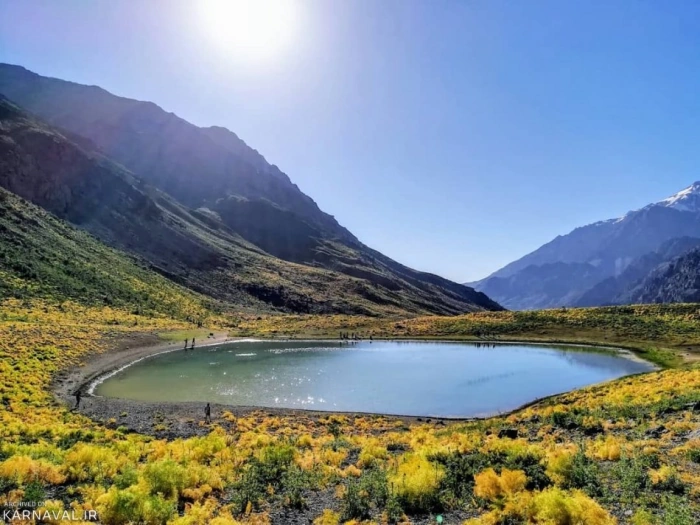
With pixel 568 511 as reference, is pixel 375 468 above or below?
below

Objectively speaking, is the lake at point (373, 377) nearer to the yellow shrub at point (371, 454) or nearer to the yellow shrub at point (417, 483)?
the yellow shrub at point (371, 454)

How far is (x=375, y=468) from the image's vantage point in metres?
14.5

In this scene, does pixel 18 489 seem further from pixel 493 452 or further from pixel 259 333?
pixel 259 333

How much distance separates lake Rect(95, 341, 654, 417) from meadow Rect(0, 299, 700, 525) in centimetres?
595

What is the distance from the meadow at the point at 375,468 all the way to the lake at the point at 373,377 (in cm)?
595

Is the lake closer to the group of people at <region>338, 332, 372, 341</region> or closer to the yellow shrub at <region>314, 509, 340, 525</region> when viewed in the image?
the group of people at <region>338, 332, 372, 341</region>

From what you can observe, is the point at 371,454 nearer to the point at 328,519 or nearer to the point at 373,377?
the point at 328,519

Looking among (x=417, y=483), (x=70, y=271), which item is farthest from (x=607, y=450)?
(x=70, y=271)

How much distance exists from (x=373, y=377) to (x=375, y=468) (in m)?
29.0

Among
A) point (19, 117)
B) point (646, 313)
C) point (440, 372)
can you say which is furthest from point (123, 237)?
point (646, 313)

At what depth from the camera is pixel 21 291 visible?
68.2 meters

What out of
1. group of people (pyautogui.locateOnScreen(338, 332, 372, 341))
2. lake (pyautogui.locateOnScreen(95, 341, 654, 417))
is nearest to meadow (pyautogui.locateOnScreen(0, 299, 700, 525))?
lake (pyautogui.locateOnScreen(95, 341, 654, 417))

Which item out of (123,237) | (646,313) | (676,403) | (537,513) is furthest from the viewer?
(123,237)

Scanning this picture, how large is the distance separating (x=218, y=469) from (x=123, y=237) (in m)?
138
